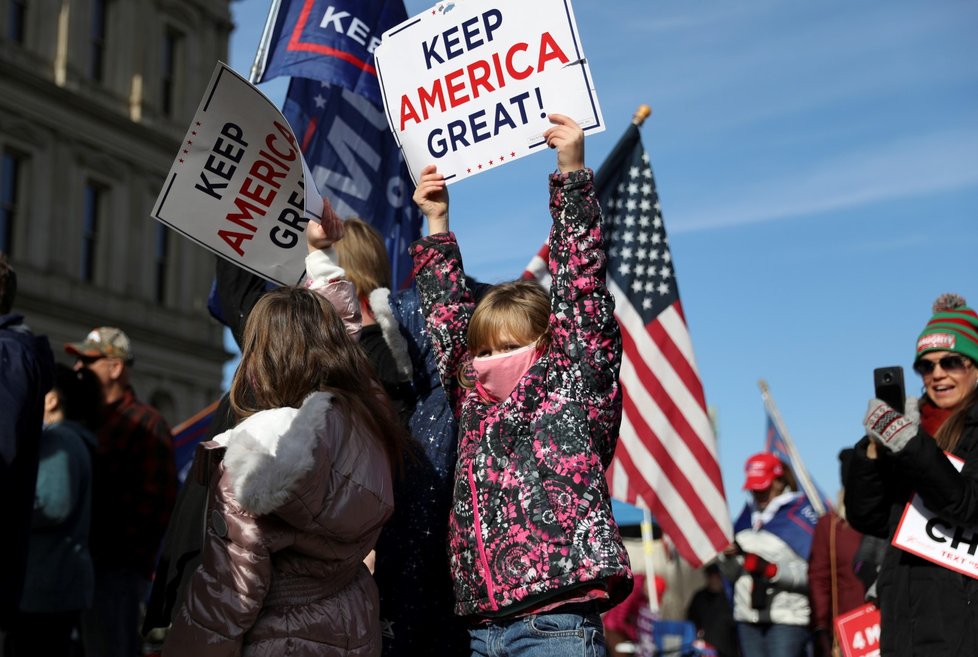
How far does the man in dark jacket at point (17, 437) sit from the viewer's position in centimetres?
424

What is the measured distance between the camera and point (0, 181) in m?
28.8

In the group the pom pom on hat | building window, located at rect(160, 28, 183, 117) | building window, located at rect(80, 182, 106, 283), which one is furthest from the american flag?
building window, located at rect(160, 28, 183, 117)

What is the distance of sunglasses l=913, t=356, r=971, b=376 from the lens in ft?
13.8

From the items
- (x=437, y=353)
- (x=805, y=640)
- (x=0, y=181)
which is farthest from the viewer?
(x=0, y=181)

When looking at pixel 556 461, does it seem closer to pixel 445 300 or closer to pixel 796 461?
pixel 445 300

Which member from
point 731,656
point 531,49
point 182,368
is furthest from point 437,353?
point 182,368

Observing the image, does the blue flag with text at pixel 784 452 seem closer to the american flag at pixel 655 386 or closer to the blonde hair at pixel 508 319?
the american flag at pixel 655 386

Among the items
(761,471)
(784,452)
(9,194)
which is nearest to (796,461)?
(784,452)

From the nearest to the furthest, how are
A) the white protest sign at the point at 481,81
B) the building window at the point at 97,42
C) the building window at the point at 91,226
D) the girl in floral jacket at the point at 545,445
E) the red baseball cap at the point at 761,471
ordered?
the girl in floral jacket at the point at 545,445 → the white protest sign at the point at 481,81 → the red baseball cap at the point at 761,471 → the building window at the point at 91,226 → the building window at the point at 97,42

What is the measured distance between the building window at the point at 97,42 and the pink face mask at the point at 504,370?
103ft

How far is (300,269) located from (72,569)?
2244mm

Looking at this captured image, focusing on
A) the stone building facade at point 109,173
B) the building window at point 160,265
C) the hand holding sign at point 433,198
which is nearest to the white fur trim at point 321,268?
the hand holding sign at point 433,198

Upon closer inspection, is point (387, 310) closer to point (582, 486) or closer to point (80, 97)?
point (582, 486)

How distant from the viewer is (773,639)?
297 inches
